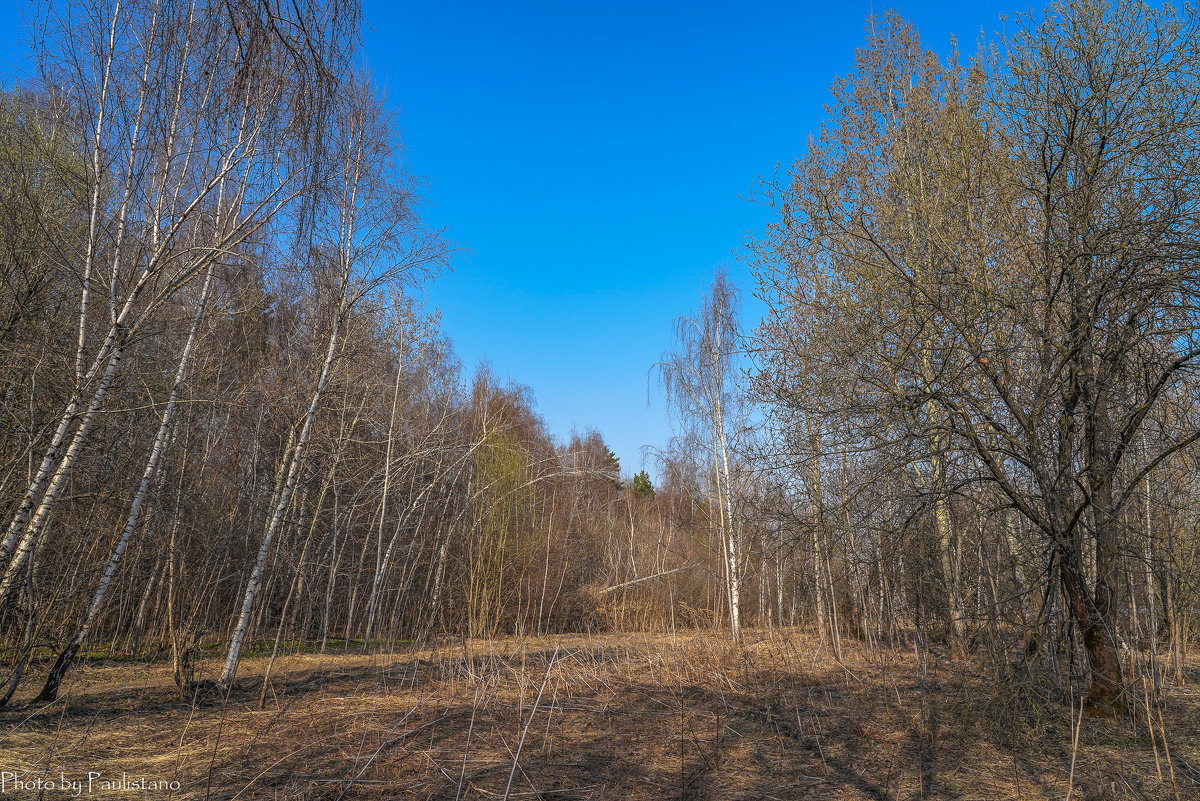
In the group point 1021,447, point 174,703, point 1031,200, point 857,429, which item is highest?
point 1031,200

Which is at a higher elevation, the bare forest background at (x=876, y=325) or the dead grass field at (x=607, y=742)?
the bare forest background at (x=876, y=325)

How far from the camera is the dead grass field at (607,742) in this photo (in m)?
3.59

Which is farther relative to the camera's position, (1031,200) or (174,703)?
(174,703)

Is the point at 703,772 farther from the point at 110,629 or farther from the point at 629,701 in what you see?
the point at 110,629

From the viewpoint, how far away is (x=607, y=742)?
4680 millimetres

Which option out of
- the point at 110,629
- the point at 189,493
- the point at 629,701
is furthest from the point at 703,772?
the point at 110,629

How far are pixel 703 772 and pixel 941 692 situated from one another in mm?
3734

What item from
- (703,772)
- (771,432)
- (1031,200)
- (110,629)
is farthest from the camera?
(110,629)

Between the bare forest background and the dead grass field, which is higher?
the bare forest background

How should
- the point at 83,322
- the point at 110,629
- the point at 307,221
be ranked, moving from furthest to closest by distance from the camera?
the point at 110,629, the point at 83,322, the point at 307,221

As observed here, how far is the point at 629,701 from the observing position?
598 centimetres

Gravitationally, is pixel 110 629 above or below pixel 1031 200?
below

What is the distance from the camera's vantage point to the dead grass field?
3.59m

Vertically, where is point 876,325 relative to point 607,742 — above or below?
above
